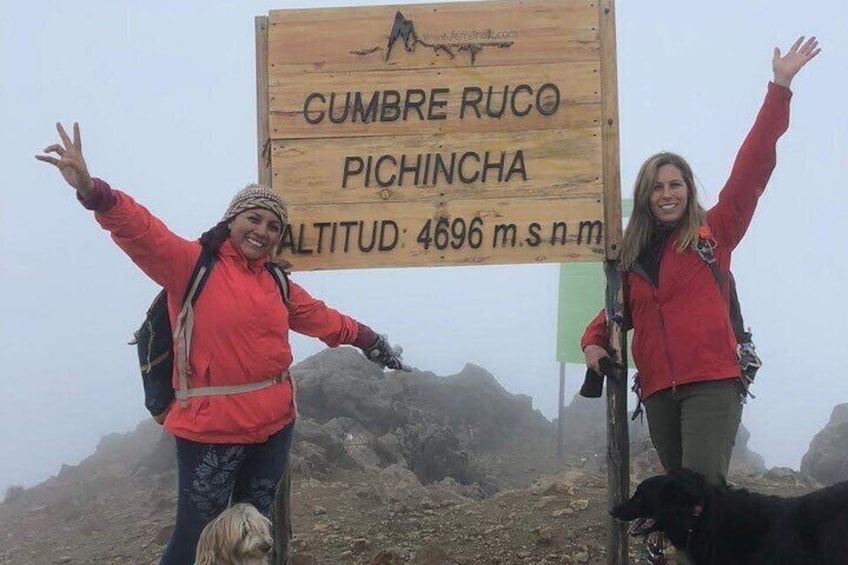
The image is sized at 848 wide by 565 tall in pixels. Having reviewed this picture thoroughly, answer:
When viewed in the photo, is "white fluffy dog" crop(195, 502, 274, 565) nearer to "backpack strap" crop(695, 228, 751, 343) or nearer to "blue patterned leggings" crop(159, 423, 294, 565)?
"blue patterned leggings" crop(159, 423, 294, 565)

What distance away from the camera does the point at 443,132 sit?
4.85 meters

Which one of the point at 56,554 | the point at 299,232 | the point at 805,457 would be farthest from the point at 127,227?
the point at 805,457

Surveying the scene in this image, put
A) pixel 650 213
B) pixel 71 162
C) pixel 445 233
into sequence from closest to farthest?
pixel 71 162
pixel 650 213
pixel 445 233

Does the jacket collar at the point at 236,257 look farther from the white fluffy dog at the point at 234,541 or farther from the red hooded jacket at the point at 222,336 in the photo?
the white fluffy dog at the point at 234,541

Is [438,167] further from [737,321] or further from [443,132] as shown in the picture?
[737,321]

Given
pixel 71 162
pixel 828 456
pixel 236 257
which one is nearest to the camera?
pixel 71 162

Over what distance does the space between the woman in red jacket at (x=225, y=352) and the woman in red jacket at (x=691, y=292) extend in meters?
1.95

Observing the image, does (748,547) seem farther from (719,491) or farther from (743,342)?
(743,342)

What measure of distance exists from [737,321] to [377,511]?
12.8 feet

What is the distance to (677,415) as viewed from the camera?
3.90 metres

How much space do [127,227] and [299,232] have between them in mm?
1750

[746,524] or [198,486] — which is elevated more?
[198,486]

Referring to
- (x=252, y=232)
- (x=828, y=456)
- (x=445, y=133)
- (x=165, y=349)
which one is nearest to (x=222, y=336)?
(x=165, y=349)

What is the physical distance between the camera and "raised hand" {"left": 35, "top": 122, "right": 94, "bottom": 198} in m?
3.08
